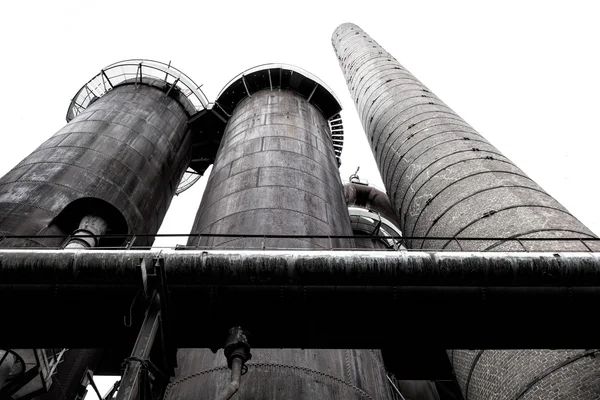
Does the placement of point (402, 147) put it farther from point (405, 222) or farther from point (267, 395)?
point (267, 395)

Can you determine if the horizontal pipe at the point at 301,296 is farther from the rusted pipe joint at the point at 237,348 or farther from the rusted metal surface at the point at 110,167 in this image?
the rusted metal surface at the point at 110,167

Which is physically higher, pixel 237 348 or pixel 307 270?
pixel 307 270

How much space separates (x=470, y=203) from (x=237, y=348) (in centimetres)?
802

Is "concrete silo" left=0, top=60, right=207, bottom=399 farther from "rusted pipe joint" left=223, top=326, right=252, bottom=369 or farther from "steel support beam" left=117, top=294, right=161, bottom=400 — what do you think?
"rusted pipe joint" left=223, top=326, right=252, bottom=369

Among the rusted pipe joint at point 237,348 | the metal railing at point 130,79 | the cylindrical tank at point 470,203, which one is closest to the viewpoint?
the rusted pipe joint at point 237,348

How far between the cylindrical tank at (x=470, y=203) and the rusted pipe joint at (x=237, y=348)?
4.04 m

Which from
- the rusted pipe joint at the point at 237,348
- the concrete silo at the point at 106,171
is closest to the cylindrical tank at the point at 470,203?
the rusted pipe joint at the point at 237,348

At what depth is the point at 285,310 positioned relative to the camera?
6.36m

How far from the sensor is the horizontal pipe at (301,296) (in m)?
6.29

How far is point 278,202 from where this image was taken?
36.3ft

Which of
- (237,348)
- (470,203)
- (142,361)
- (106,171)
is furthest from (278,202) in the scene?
(106,171)

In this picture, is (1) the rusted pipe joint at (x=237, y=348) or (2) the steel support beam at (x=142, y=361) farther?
(1) the rusted pipe joint at (x=237, y=348)

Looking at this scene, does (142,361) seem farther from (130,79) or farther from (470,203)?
(130,79)

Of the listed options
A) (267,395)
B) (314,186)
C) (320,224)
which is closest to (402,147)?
(314,186)
